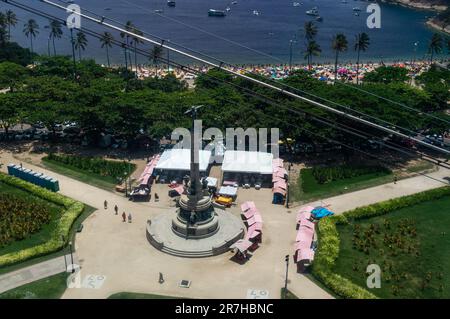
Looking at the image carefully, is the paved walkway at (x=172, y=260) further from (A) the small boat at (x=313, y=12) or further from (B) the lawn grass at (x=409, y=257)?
(A) the small boat at (x=313, y=12)

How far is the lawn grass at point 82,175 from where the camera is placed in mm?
57250

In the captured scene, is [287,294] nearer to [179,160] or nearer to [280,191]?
[280,191]

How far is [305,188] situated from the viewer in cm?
5662

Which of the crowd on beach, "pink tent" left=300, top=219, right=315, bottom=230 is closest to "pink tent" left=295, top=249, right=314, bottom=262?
"pink tent" left=300, top=219, right=315, bottom=230

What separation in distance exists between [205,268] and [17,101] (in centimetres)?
4357

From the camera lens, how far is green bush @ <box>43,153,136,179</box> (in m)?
59.7

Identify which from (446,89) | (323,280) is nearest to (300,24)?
(446,89)

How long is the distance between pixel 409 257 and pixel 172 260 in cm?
2191

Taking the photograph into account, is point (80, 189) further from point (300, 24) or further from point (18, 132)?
point (300, 24)

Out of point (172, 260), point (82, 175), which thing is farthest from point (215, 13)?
point (172, 260)

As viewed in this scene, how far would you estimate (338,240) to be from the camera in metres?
45.0

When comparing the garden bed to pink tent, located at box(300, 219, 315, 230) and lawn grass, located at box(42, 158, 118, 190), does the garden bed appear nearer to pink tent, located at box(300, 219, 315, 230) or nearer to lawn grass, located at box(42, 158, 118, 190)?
lawn grass, located at box(42, 158, 118, 190)

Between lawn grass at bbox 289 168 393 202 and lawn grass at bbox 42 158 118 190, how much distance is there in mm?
22142

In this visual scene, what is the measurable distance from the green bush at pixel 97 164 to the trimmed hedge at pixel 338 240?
87.0ft
